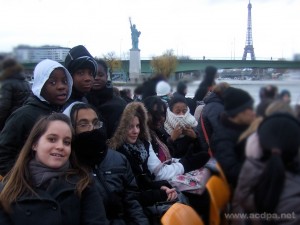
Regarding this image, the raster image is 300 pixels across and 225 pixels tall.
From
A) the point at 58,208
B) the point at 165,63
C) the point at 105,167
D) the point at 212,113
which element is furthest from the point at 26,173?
the point at 212,113

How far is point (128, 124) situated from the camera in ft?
11.6

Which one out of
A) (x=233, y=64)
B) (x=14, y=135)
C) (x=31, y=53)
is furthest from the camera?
(x=14, y=135)

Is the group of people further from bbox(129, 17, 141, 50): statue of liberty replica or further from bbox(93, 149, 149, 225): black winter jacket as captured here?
bbox(129, 17, 141, 50): statue of liberty replica

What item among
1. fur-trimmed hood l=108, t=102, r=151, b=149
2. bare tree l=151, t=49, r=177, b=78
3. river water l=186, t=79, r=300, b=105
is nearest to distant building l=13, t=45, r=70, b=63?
bare tree l=151, t=49, r=177, b=78

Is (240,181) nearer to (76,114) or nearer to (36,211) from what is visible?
(36,211)

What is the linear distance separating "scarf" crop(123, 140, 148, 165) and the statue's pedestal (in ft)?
5.09

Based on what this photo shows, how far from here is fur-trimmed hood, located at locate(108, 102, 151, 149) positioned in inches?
137

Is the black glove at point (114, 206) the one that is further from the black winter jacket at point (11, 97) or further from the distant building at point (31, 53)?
the black winter jacket at point (11, 97)

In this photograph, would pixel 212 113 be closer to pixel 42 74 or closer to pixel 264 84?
pixel 264 84

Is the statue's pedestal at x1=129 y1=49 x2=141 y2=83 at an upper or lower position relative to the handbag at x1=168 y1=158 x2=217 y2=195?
upper

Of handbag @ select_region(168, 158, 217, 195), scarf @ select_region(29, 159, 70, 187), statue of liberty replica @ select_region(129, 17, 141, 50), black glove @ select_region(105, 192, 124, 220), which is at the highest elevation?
statue of liberty replica @ select_region(129, 17, 141, 50)

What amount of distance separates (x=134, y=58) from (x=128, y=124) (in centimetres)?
171

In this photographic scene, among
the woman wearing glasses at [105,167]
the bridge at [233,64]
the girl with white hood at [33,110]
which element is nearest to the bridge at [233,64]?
the bridge at [233,64]

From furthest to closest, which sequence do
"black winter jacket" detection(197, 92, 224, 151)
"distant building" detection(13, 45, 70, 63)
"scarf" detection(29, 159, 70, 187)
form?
"scarf" detection(29, 159, 70, 187) → "distant building" detection(13, 45, 70, 63) → "black winter jacket" detection(197, 92, 224, 151)
